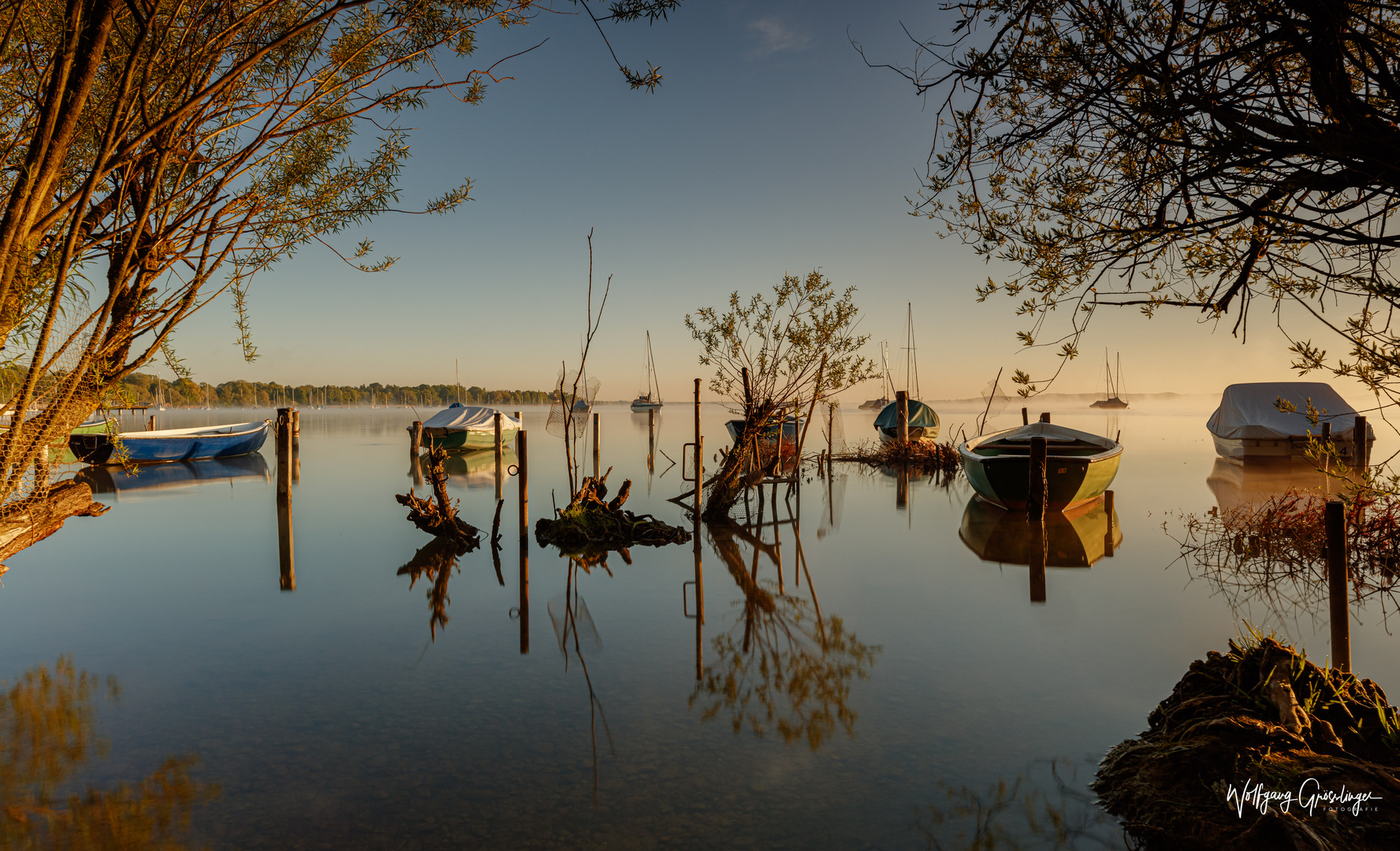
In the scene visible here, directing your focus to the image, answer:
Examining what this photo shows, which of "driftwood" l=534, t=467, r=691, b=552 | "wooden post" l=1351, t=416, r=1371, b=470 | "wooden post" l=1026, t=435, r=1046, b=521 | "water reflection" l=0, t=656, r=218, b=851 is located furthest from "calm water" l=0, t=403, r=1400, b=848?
"wooden post" l=1351, t=416, r=1371, b=470

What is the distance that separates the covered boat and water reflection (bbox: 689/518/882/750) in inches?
867

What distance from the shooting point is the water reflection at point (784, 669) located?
5879 millimetres

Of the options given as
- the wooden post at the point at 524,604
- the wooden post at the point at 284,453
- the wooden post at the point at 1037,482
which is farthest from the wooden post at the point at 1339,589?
the wooden post at the point at 284,453

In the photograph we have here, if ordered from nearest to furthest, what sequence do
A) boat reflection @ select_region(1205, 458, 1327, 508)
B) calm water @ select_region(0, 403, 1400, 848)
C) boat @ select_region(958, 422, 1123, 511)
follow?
calm water @ select_region(0, 403, 1400, 848)
boat @ select_region(958, 422, 1123, 511)
boat reflection @ select_region(1205, 458, 1327, 508)

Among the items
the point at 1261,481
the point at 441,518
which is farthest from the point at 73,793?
the point at 1261,481

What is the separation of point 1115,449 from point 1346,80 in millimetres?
14485

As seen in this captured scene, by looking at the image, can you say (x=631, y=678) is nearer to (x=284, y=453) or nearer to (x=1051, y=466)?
(x=284, y=453)

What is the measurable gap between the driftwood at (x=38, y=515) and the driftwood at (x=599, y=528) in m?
8.07

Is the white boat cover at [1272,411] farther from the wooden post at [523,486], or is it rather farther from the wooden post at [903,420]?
the wooden post at [523,486]

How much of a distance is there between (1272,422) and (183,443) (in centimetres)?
3890

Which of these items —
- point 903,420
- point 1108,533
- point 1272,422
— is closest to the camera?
point 1108,533

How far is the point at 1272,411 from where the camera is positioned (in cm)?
2411

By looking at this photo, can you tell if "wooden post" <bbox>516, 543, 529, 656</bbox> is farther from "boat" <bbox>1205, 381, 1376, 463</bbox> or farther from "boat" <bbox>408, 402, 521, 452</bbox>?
"boat" <bbox>1205, 381, 1376, 463</bbox>

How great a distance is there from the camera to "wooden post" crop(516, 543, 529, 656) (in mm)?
7912
